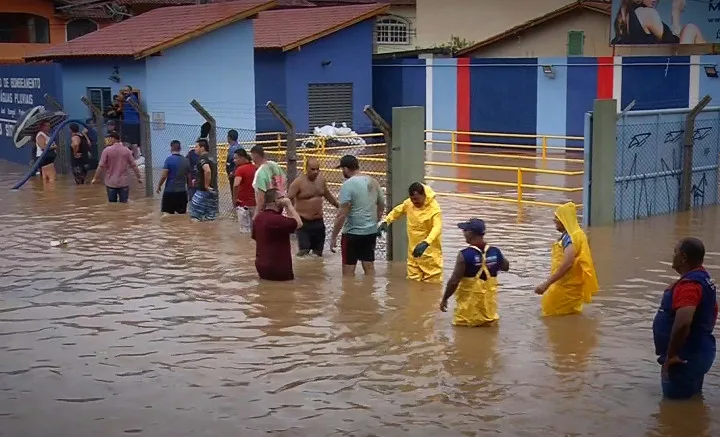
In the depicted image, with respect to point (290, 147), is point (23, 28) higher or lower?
higher

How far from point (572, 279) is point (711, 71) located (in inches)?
828

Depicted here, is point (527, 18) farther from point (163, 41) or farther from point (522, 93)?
point (163, 41)

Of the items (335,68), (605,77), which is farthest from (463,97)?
(605,77)

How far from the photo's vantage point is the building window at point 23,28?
45.9m

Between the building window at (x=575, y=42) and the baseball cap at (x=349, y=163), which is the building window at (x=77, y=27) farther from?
the baseball cap at (x=349, y=163)

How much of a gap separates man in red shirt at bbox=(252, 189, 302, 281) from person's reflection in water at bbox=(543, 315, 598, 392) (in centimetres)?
328

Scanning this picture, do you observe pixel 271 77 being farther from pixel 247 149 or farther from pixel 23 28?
pixel 23 28

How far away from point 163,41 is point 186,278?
1477 cm

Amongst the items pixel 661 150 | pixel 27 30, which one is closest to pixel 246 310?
pixel 661 150

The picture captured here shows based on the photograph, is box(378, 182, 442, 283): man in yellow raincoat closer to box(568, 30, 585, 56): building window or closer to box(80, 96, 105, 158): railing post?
box(80, 96, 105, 158): railing post

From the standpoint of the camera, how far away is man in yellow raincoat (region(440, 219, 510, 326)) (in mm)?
9570

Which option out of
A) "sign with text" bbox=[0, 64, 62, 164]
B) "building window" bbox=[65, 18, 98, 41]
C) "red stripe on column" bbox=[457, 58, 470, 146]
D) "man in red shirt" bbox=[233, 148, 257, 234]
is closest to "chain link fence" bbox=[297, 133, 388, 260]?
"man in red shirt" bbox=[233, 148, 257, 234]

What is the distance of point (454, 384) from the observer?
8359 millimetres

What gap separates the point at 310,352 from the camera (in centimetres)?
934
